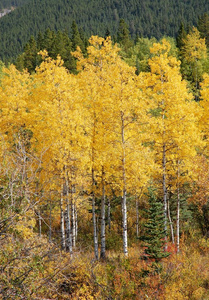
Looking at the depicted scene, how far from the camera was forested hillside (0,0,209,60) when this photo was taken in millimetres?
119750

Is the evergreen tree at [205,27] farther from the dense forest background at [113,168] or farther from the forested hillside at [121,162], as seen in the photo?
the forested hillside at [121,162]

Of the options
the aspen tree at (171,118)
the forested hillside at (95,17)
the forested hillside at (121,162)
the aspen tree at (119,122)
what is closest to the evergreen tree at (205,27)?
the forested hillside at (121,162)

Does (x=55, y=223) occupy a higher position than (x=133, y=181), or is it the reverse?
(x=133, y=181)

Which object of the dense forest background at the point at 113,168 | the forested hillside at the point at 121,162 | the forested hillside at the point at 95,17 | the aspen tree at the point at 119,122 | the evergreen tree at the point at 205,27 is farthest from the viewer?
the forested hillside at the point at 95,17

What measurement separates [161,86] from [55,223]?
15296 mm

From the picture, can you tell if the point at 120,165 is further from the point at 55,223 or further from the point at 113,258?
the point at 55,223

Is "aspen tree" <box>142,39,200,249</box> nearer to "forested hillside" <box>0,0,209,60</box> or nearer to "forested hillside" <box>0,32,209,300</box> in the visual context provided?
"forested hillside" <box>0,32,209,300</box>

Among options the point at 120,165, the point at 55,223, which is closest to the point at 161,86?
the point at 120,165

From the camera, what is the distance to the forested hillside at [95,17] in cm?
11975

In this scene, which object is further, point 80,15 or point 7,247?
point 80,15

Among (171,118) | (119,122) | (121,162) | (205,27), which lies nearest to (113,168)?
(121,162)

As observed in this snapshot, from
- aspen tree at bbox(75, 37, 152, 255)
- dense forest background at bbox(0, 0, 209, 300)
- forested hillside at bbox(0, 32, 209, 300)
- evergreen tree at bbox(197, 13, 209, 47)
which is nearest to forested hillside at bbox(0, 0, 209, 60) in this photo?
evergreen tree at bbox(197, 13, 209, 47)

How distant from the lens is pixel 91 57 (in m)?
16.3

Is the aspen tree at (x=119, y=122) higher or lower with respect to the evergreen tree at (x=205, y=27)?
lower
